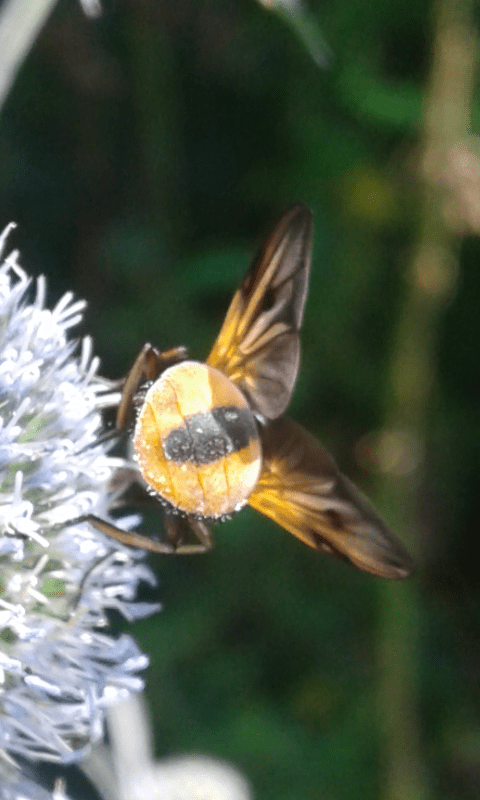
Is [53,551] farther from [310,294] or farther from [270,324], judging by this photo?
[310,294]

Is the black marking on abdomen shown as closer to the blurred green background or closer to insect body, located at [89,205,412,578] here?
insect body, located at [89,205,412,578]

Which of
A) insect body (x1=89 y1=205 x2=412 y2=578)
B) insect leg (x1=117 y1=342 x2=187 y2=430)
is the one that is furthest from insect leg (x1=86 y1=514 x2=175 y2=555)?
insect leg (x1=117 y1=342 x2=187 y2=430)

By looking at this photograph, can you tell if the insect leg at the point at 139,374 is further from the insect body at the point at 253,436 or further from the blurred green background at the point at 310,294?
the blurred green background at the point at 310,294

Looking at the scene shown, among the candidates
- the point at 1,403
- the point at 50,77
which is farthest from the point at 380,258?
the point at 1,403

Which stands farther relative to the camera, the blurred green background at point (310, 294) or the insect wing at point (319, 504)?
the blurred green background at point (310, 294)

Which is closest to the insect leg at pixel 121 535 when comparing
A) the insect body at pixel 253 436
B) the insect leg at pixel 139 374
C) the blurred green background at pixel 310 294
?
the insect body at pixel 253 436

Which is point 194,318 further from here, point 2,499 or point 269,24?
point 2,499

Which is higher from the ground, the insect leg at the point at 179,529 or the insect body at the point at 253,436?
the insect body at the point at 253,436

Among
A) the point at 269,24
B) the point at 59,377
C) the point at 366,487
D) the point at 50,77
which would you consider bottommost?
the point at 366,487
